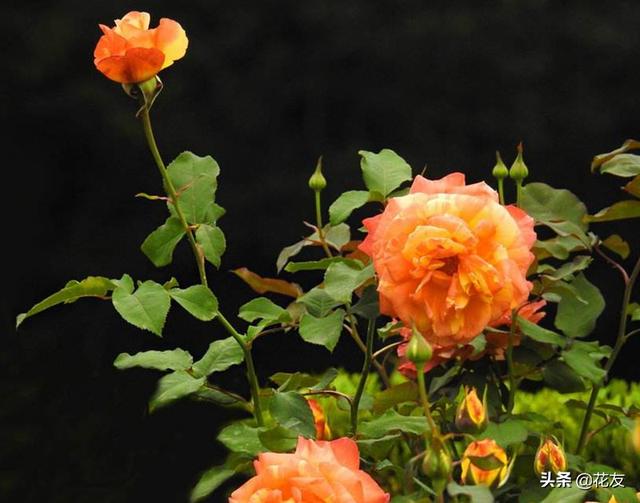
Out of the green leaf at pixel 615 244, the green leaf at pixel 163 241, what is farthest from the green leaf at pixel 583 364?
the green leaf at pixel 163 241

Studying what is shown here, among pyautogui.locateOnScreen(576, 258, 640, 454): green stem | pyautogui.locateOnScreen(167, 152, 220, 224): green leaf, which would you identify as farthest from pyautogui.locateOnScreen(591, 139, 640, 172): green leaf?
pyautogui.locateOnScreen(167, 152, 220, 224): green leaf

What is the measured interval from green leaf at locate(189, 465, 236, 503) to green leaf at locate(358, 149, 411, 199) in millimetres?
354

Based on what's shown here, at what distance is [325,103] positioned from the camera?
3.07 metres

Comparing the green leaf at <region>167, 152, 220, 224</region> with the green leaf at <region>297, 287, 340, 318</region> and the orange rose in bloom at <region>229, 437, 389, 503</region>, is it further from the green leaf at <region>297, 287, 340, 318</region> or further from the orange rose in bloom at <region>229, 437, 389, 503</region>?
the orange rose in bloom at <region>229, 437, 389, 503</region>

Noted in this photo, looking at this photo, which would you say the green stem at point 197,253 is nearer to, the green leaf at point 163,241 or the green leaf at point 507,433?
the green leaf at point 163,241

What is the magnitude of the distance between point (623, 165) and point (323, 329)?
40 centimetres

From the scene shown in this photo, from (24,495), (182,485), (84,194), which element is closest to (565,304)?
(182,485)

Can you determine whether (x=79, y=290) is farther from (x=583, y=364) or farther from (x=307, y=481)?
(x=583, y=364)

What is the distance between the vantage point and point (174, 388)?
4.56 feet

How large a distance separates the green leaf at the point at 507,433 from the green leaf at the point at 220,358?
0.29 m

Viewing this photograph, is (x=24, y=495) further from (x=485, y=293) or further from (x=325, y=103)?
(x=485, y=293)

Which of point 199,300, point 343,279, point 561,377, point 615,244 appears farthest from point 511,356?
point 199,300

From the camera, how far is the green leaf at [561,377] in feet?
4.98

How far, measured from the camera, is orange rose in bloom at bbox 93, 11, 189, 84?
132cm
